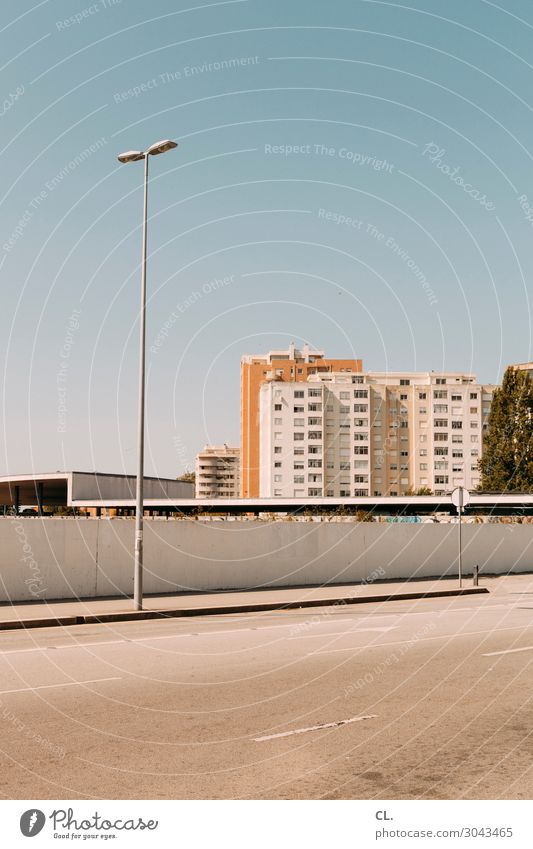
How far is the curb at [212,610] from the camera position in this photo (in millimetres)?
17281

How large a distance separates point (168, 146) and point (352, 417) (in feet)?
401

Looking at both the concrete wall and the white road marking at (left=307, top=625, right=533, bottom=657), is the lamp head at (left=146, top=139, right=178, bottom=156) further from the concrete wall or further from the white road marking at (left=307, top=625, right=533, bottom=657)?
the white road marking at (left=307, top=625, right=533, bottom=657)

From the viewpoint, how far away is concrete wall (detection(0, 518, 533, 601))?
21.3 metres

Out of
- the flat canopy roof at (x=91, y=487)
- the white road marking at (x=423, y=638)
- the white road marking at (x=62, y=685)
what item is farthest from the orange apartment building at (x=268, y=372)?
the white road marking at (x=62, y=685)

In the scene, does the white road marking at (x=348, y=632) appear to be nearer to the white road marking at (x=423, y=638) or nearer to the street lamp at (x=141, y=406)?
the white road marking at (x=423, y=638)

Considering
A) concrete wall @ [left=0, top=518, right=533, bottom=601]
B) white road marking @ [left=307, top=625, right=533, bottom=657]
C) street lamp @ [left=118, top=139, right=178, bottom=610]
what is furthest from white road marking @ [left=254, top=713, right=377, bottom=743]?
concrete wall @ [left=0, top=518, right=533, bottom=601]

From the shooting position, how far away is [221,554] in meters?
25.9

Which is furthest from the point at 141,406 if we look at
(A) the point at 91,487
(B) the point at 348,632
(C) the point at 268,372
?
(C) the point at 268,372

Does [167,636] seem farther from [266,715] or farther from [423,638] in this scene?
[266,715]

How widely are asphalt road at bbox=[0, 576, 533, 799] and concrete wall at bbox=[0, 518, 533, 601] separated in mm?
5388

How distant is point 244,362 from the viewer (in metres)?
176

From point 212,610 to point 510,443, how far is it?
72910 millimetres

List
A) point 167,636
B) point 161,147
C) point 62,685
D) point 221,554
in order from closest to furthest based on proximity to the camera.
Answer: point 62,685 < point 167,636 < point 161,147 < point 221,554
